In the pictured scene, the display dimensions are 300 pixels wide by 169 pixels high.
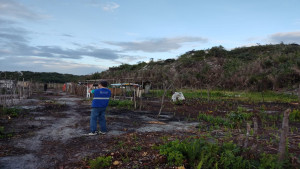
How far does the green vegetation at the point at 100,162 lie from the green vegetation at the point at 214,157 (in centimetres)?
110

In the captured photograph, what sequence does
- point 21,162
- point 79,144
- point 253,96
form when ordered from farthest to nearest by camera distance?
point 253,96
point 79,144
point 21,162

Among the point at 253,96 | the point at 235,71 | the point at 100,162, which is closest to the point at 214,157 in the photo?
the point at 100,162

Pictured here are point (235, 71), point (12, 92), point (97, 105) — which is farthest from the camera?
point (235, 71)

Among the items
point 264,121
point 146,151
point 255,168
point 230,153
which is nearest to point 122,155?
point 146,151

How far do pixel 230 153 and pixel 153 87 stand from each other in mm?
26498

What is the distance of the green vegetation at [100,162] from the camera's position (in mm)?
4551

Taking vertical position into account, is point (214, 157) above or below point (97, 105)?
below

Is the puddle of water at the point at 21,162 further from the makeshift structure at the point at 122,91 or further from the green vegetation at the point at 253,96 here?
the green vegetation at the point at 253,96

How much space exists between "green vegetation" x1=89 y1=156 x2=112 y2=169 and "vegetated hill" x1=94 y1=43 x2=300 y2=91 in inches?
393

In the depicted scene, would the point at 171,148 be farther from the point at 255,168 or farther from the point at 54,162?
the point at 54,162

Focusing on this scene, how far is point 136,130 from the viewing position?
25.6ft

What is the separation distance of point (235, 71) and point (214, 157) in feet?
88.9

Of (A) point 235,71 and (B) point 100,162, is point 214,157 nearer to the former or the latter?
(B) point 100,162

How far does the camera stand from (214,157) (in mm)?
4496
